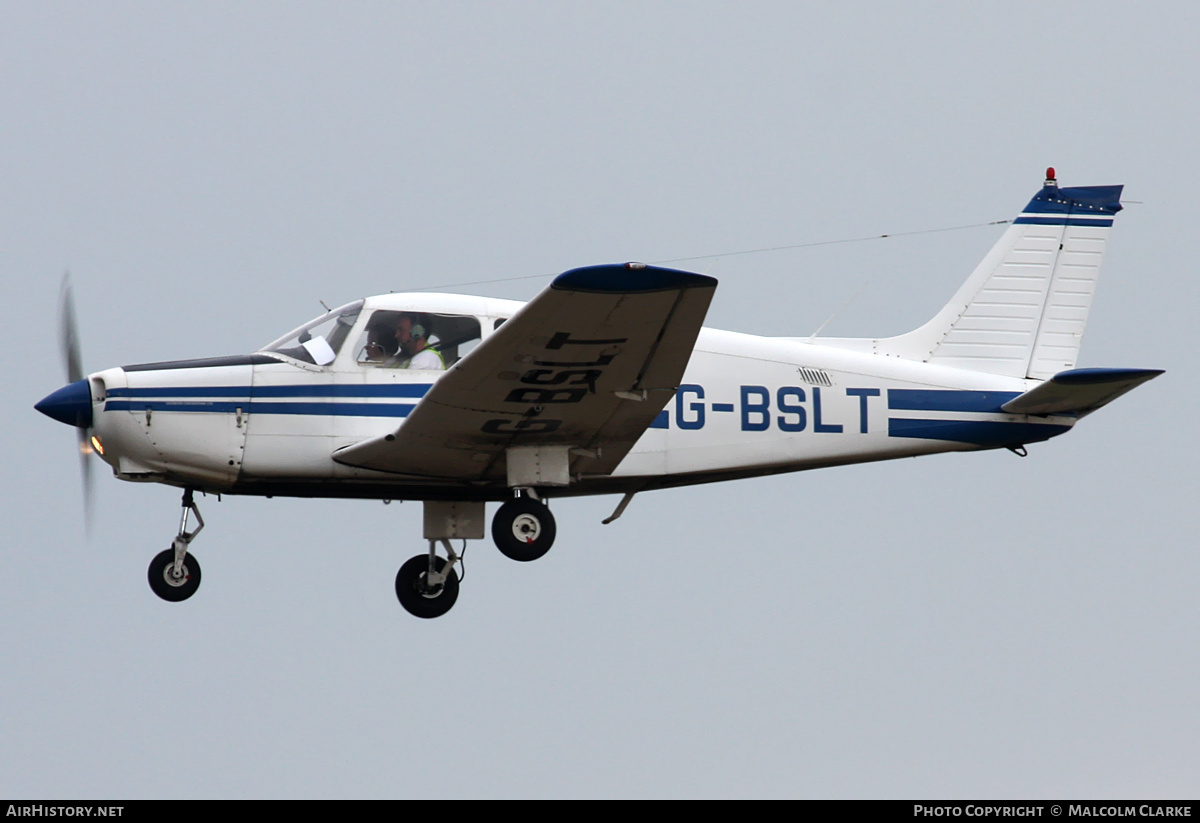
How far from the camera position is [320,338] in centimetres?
1351

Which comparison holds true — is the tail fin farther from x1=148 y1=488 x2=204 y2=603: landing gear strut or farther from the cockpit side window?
x1=148 y1=488 x2=204 y2=603: landing gear strut

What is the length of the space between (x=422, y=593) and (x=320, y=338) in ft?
9.15

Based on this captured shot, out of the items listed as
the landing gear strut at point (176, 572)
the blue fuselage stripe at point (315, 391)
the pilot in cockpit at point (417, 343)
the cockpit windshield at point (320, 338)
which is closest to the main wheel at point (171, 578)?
the landing gear strut at point (176, 572)

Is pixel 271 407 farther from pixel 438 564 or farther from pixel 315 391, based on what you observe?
pixel 438 564

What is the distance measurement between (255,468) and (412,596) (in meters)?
2.33

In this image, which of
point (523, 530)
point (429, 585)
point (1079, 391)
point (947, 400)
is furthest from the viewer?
point (429, 585)

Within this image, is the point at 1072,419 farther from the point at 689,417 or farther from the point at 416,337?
the point at 416,337

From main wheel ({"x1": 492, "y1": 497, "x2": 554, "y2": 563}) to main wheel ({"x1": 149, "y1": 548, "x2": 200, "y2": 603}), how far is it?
255cm

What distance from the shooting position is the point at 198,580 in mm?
13438

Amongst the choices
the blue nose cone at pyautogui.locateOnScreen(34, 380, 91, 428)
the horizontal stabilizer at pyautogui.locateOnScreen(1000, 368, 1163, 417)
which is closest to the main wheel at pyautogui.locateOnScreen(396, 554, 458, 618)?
the blue nose cone at pyautogui.locateOnScreen(34, 380, 91, 428)

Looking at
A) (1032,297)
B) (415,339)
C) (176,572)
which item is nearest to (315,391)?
(415,339)

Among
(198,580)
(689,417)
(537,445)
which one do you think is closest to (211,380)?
(198,580)

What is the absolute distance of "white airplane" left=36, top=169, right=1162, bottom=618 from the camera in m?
12.1

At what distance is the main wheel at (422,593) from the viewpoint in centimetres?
1491
